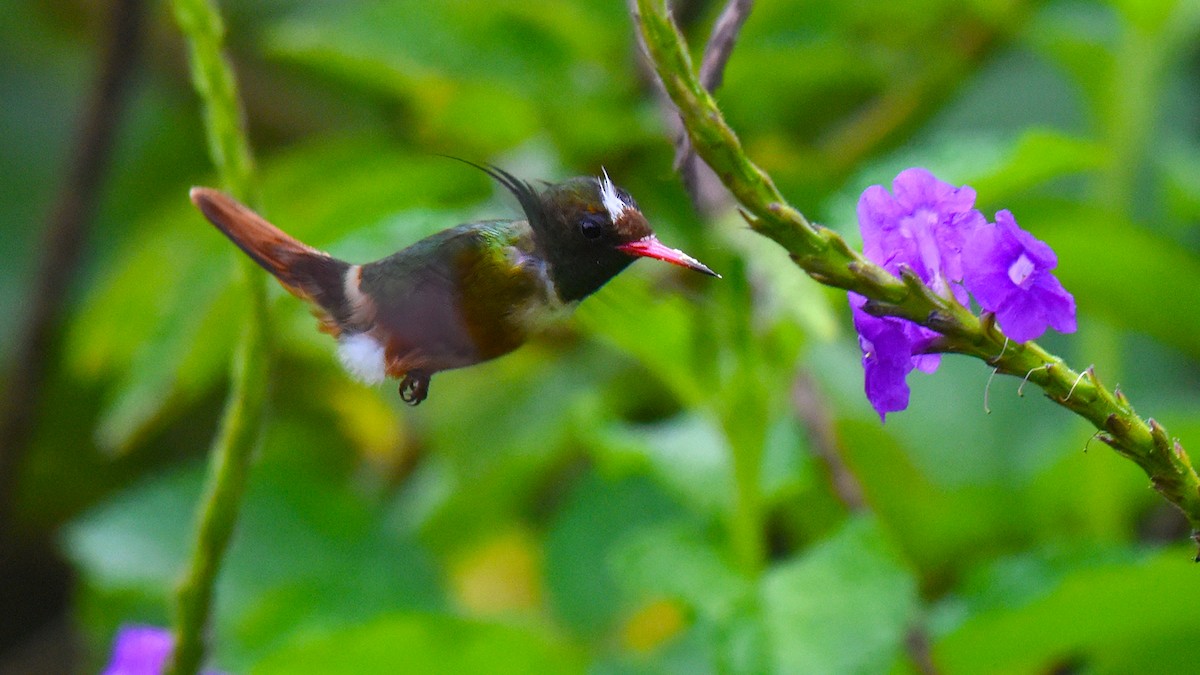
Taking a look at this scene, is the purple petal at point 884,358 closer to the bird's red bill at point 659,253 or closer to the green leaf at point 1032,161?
the bird's red bill at point 659,253

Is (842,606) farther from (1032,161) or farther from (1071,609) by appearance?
(1032,161)

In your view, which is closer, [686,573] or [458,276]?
[458,276]

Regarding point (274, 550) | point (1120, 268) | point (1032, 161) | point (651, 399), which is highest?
point (651, 399)

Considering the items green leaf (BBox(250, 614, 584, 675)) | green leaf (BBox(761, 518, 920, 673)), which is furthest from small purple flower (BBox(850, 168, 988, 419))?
green leaf (BBox(250, 614, 584, 675))

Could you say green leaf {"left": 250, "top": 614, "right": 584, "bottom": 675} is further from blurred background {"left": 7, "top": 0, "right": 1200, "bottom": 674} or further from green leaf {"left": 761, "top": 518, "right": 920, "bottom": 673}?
green leaf {"left": 761, "top": 518, "right": 920, "bottom": 673}

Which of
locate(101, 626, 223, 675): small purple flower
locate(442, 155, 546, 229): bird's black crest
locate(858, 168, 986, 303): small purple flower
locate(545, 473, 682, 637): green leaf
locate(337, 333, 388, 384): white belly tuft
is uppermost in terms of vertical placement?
locate(545, 473, 682, 637): green leaf

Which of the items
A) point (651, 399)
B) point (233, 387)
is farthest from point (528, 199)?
point (651, 399)

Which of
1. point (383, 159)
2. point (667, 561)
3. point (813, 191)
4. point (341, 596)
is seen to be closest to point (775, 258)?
point (667, 561)
